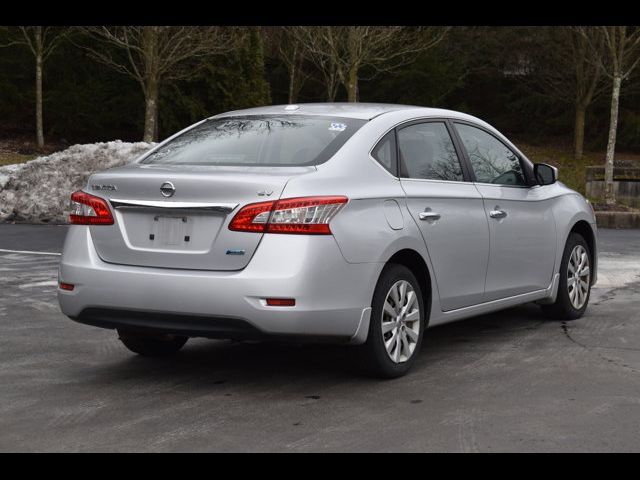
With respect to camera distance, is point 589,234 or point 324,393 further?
point 589,234

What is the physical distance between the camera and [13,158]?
34.6 m

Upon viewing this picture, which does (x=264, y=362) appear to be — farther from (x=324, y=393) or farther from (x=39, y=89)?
(x=39, y=89)

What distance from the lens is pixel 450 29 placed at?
1699 inches

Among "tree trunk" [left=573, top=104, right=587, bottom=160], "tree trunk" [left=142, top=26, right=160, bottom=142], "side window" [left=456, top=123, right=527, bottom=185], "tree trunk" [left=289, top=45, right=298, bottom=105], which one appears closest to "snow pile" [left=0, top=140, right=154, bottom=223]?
"side window" [left=456, top=123, right=527, bottom=185]

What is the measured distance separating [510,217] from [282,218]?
242 centimetres

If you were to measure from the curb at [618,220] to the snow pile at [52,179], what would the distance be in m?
7.82

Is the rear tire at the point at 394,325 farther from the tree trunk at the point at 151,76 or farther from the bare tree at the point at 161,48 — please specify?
the tree trunk at the point at 151,76

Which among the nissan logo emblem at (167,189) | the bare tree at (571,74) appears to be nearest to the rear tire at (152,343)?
the nissan logo emblem at (167,189)

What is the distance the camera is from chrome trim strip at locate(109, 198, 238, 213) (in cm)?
582

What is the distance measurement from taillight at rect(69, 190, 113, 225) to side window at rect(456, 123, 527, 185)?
2.61 metres

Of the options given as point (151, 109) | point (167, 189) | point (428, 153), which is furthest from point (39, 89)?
point (167, 189)

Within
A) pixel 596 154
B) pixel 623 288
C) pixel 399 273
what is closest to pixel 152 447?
pixel 399 273

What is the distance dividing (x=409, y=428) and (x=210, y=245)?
4.78 feet

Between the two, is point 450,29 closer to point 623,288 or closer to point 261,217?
point 623,288
